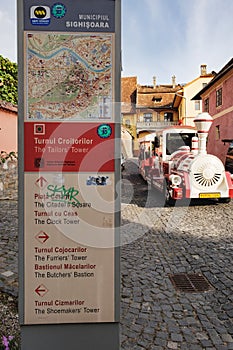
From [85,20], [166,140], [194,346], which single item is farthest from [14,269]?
[166,140]

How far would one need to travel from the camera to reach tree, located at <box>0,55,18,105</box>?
520 inches

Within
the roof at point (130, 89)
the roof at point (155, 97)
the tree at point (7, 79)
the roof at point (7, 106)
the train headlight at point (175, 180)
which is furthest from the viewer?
the roof at point (130, 89)

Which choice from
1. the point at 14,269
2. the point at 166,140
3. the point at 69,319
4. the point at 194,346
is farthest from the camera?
the point at 166,140

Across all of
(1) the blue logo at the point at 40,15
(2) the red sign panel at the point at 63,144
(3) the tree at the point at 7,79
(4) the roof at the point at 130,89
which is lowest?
(2) the red sign panel at the point at 63,144

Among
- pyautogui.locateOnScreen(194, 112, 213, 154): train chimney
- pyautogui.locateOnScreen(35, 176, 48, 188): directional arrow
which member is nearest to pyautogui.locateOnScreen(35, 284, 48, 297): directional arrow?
pyautogui.locateOnScreen(35, 176, 48, 188): directional arrow

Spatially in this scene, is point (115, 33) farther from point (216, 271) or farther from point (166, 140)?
point (166, 140)

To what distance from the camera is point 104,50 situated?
225cm

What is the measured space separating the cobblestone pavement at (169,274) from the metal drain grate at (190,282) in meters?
0.07

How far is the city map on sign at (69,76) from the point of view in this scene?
7.27 feet

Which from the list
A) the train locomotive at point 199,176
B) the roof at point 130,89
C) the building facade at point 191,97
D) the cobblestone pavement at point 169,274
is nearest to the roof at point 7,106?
the cobblestone pavement at point 169,274

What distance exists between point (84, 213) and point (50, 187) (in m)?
0.29

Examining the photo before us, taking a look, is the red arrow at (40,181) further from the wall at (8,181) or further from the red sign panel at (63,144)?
the wall at (8,181)

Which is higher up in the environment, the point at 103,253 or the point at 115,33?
the point at 115,33

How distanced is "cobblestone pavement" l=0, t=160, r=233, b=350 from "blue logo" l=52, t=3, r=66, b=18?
251 cm
